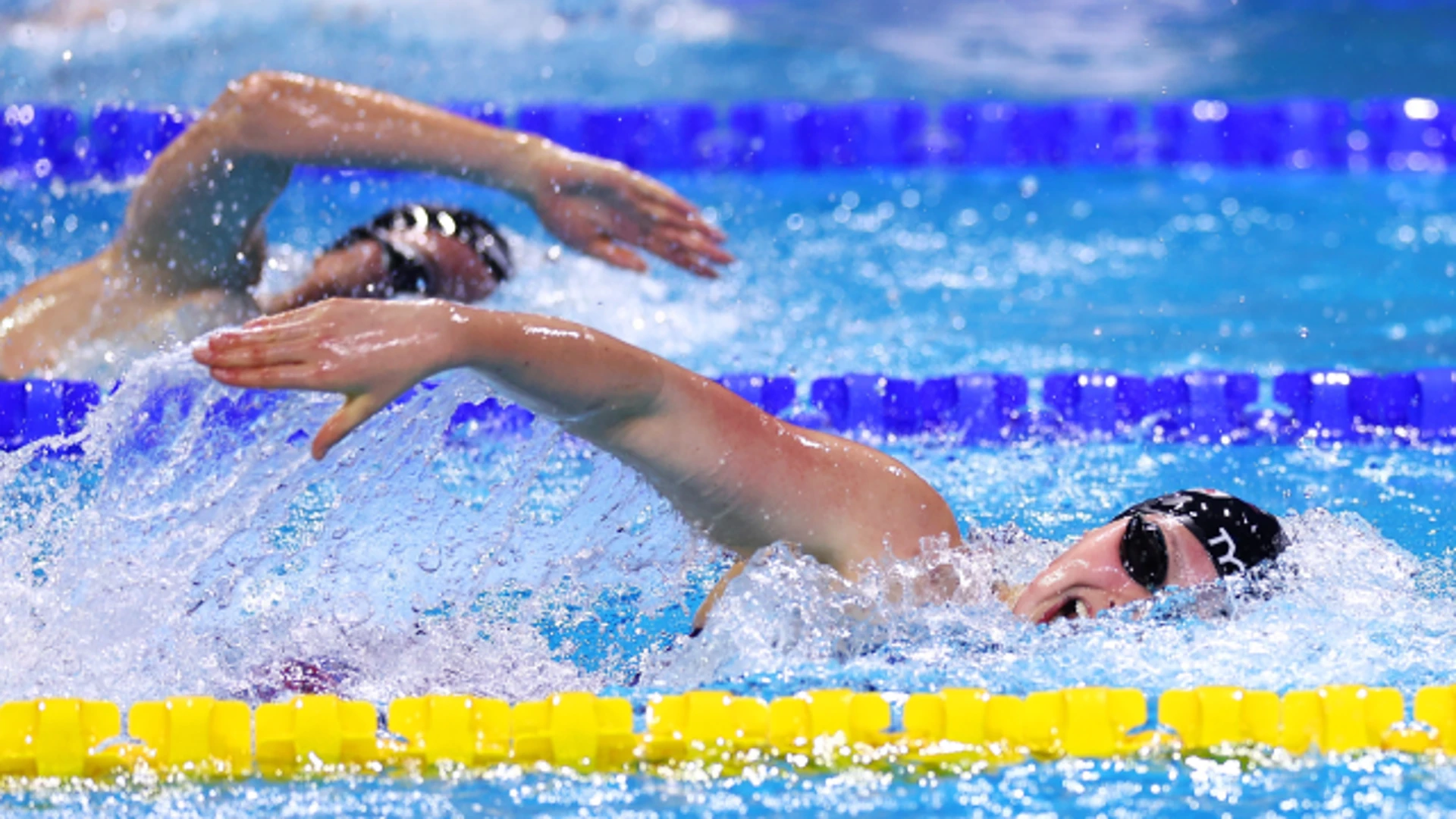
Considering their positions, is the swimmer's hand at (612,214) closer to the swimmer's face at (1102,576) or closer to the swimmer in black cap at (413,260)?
the swimmer in black cap at (413,260)

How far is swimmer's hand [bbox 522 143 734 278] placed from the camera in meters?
2.66

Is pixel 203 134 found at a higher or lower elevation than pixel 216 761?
higher

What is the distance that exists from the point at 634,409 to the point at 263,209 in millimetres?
1340

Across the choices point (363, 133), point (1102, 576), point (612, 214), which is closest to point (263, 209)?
point (363, 133)

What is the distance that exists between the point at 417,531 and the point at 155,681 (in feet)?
1.27

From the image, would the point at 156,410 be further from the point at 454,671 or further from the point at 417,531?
the point at 454,671

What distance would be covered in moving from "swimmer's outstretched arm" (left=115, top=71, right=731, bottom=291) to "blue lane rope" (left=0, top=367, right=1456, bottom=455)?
0.61 meters

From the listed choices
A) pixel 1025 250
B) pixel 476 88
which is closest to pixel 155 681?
pixel 1025 250

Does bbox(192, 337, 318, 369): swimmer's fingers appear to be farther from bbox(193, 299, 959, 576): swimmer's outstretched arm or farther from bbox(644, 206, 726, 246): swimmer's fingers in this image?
bbox(644, 206, 726, 246): swimmer's fingers

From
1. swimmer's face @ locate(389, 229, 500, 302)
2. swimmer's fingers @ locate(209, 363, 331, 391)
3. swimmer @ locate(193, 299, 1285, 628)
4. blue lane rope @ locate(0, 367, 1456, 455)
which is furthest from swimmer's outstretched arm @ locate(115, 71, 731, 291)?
swimmer's fingers @ locate(209, 363, 331, 391)

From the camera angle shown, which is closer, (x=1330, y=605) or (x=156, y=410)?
(x=1330, y=605)

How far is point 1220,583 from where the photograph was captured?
196cm

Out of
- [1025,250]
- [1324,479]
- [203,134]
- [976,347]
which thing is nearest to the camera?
[203,134]

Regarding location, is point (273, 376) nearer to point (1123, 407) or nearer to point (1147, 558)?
point (1147, 558)
